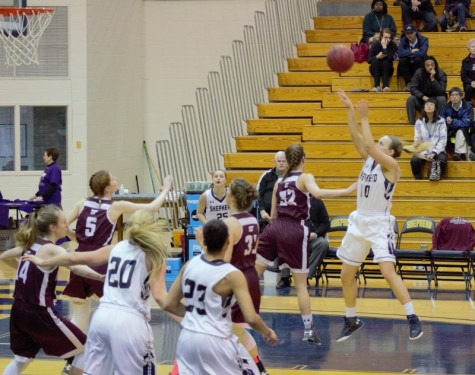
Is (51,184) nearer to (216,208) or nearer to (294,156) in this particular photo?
(216,208)

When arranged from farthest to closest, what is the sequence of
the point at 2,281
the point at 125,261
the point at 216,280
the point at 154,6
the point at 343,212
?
1. the point at 154,6
2. the point at 343,212
3. the point at 2,281
4. the point at 125,261
5. the point at 216,280

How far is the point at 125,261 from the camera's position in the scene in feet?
21.7

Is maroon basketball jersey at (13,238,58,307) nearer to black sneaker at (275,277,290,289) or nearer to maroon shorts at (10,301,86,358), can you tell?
maroon shorts at (10,301,86,358)

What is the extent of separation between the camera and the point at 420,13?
19.7 metres

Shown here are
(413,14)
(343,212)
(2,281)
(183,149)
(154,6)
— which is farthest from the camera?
(154,6)

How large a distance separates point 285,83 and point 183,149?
8.51 ft

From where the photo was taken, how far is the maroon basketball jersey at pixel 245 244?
7934 millimetres

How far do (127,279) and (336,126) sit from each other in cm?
1188

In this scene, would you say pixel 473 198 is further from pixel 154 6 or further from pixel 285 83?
pixel 154 6

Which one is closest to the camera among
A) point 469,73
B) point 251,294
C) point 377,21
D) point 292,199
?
point 251,294

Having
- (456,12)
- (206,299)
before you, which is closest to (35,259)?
(206,299)

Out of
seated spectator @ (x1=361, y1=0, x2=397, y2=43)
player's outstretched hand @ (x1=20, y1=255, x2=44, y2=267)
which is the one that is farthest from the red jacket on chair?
player's outstretched hand @ (x1=20, y1=255, x2=44, y2=267)

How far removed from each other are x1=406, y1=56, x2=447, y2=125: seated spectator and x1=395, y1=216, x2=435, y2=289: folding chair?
95.9 inches

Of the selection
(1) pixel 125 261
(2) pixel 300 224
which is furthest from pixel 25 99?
(1) pixel 125 261
